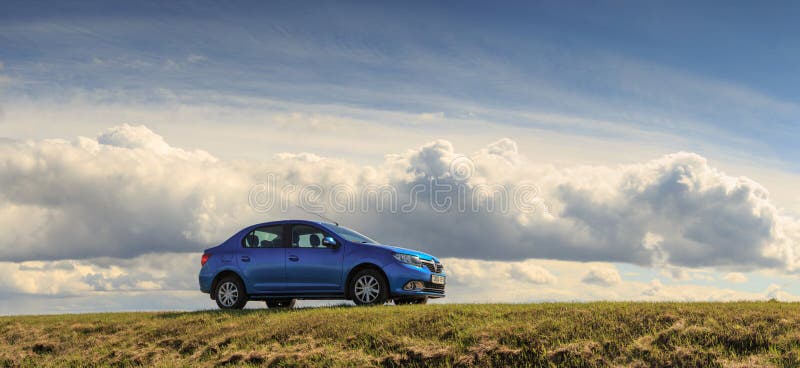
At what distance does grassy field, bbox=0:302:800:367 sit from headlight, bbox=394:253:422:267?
1675 mm

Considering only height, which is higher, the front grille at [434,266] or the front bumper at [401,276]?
the front grille at [434,266]

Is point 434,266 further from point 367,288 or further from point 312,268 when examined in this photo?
point 312,268

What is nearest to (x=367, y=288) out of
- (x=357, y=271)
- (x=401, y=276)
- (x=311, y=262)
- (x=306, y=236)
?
(x=357, y=271)

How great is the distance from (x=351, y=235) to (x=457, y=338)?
20.6 feet

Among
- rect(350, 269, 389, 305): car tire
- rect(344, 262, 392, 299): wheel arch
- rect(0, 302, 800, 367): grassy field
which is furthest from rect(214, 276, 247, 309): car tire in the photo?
rect(350, 269, 389, 305): car tire

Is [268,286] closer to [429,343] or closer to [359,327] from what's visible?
[359,327]

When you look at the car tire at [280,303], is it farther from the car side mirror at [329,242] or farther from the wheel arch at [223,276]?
the car side mirror at [329,242]

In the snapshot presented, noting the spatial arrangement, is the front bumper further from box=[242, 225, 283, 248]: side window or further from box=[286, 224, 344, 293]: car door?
box=[242, 225, 283, 248]: side window

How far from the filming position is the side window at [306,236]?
737 inches

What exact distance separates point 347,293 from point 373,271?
0.89m

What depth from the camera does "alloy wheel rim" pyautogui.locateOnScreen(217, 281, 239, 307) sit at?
19391 millimetres

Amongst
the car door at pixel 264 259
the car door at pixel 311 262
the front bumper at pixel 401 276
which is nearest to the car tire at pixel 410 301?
the front bumper at pixel 401 276

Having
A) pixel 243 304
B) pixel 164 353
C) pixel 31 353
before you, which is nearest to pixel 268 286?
pixel 243 304

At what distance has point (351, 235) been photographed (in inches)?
763
